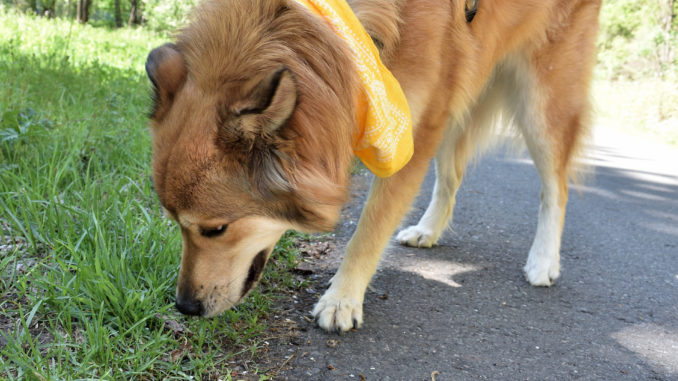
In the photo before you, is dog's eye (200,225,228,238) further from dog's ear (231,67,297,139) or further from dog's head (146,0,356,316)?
dog's ear (231,67,297,139)

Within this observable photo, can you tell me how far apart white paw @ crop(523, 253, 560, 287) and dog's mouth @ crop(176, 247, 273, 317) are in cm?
172

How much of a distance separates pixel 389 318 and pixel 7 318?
1.55 metres

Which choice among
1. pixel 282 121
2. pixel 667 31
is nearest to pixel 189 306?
pixel 282 121

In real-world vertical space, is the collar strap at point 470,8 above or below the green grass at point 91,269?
above

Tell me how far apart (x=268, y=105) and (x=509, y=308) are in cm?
181

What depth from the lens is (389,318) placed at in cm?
257

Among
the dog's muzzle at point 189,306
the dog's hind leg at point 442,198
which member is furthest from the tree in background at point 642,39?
the dog's muzzle at point 189,306

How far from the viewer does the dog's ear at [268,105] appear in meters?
1.59

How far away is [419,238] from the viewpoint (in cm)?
356

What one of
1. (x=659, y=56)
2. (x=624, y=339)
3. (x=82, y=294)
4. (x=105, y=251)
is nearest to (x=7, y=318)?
(x=82, y=294)

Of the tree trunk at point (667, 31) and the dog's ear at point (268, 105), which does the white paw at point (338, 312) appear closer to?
the dog's ear at point (268, 105)

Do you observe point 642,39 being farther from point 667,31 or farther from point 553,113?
point 553,113

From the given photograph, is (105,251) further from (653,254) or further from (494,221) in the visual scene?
(653,254)

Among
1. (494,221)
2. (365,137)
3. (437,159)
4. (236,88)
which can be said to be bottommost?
(494,221)
